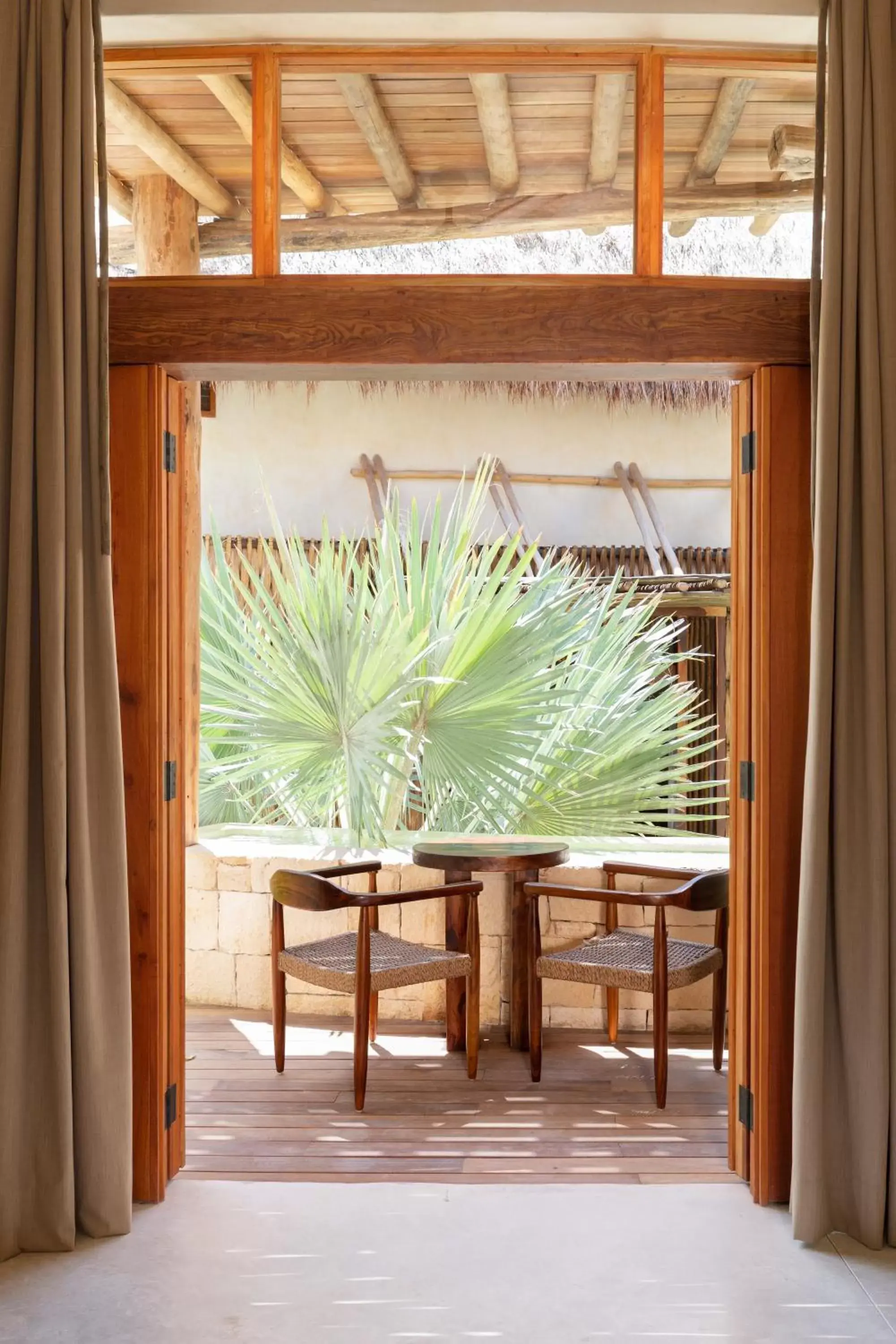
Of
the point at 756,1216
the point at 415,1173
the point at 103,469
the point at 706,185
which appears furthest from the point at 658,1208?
the point at 706,185

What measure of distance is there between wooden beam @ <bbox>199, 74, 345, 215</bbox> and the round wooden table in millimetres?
2082

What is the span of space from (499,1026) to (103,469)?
269 centimetres

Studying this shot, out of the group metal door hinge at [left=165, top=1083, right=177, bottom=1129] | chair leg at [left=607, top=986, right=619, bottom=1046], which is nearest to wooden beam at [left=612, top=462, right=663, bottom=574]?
chair leg at [left=607, top=986, right=619, bottom=1046]

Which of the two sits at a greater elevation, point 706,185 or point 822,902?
point 706,185

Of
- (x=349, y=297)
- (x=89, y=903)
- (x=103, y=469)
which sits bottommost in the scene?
(x=89, y=903)

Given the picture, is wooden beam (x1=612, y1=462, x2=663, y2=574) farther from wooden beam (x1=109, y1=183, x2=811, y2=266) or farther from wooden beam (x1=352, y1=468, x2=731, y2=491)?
wooden beam (x1=109, y1=183, x2=811, y2=266)

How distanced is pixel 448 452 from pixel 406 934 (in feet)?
17.3

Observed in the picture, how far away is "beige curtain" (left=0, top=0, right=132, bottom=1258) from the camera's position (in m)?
2.58

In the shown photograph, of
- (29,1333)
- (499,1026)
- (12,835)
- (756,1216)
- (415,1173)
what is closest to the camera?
(29,1333)

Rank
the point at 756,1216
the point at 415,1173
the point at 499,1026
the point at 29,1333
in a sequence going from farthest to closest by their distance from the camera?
the point at 499,1026
the point at 415,1173
the point at 756,1216
the point at 29,1333

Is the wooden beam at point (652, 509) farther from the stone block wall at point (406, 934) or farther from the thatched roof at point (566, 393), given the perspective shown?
the stone block wall at point (406, 934)

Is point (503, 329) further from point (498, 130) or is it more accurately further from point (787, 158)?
point (787, 158)

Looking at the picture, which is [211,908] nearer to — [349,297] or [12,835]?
[12,835]

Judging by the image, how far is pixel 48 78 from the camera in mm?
2623
